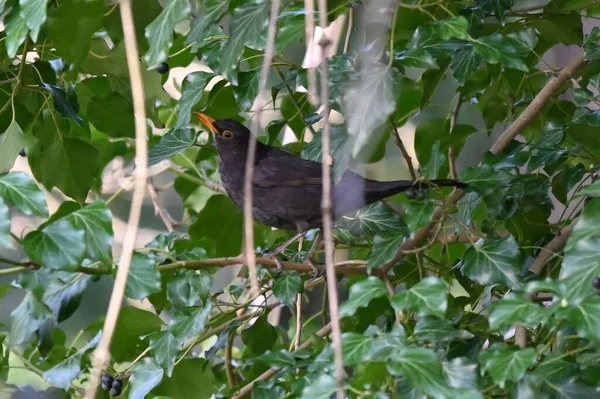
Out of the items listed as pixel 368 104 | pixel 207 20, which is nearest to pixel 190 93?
pixel 207 20

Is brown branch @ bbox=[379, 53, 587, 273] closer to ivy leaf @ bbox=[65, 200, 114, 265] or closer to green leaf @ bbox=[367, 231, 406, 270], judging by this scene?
green leaf @ bbox=[367, 231, 406, 270]

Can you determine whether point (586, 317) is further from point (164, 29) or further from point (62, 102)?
point (62, 102)

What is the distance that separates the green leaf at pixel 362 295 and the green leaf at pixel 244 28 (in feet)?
2.06

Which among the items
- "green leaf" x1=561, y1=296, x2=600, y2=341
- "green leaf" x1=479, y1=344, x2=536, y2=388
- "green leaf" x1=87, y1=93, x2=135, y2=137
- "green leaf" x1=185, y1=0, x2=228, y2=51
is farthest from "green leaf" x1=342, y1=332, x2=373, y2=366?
"green leaf" x1=87, y1=93, x2=135, y2=137

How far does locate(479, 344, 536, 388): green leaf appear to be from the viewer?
1.46m

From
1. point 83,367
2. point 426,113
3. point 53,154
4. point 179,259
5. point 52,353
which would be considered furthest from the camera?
point 426,113

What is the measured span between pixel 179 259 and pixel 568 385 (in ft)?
3.39

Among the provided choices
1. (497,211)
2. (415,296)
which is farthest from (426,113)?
(415,296)

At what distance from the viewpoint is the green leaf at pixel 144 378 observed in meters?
2.08

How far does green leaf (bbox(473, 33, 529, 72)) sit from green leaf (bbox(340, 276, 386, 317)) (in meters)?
0.55

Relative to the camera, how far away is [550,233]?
2.45m

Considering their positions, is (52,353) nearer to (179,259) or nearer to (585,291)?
(179,259)

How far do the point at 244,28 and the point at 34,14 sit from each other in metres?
0.46

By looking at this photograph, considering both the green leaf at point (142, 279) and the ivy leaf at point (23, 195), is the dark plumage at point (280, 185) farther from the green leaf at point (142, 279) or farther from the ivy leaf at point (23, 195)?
the ivy leaf at point (23, 195)
